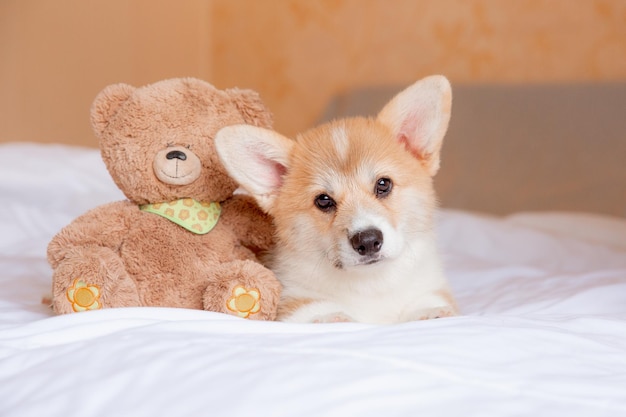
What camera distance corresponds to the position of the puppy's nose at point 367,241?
127 centimetres

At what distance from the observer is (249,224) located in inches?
58.1

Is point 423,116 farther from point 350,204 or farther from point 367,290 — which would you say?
point 367,290

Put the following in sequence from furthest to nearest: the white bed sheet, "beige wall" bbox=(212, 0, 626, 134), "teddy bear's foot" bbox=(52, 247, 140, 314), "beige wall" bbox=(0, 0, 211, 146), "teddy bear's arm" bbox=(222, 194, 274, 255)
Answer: "beige wall" bbox=(0, 0, 211, 146)
"beige wall" bbox=(212, 0, 626, 134)
"teddy bear's arm" bbox=(222, 194, 274, 255)
"teddy bear's foot" bbox=(52, 247, 140, 314)
the white bed sheet

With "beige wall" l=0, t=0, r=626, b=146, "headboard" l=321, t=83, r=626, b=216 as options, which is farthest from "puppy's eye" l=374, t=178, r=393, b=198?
"beige wall" l=0, t=0, r=626, b=146

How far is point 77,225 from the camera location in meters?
1.34

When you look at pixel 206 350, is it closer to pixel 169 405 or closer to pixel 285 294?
pixel 169 405

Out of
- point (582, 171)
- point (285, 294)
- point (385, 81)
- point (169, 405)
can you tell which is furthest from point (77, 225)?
point (385, 81)

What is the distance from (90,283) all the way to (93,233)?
0.47ft

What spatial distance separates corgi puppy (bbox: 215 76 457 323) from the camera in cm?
136

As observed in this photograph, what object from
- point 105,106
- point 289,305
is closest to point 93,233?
point 105,106

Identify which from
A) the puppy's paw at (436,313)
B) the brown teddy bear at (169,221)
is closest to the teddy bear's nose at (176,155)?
the brown teddy bear at (169,221)

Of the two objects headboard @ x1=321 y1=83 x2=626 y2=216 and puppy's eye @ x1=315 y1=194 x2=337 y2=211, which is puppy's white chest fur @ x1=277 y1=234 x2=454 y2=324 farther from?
headboard @ x1=321 y1=83 x2=626 y2=216

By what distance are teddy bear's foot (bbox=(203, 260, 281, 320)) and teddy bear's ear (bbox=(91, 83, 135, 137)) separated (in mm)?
380

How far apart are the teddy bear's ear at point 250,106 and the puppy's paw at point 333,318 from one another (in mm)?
437
